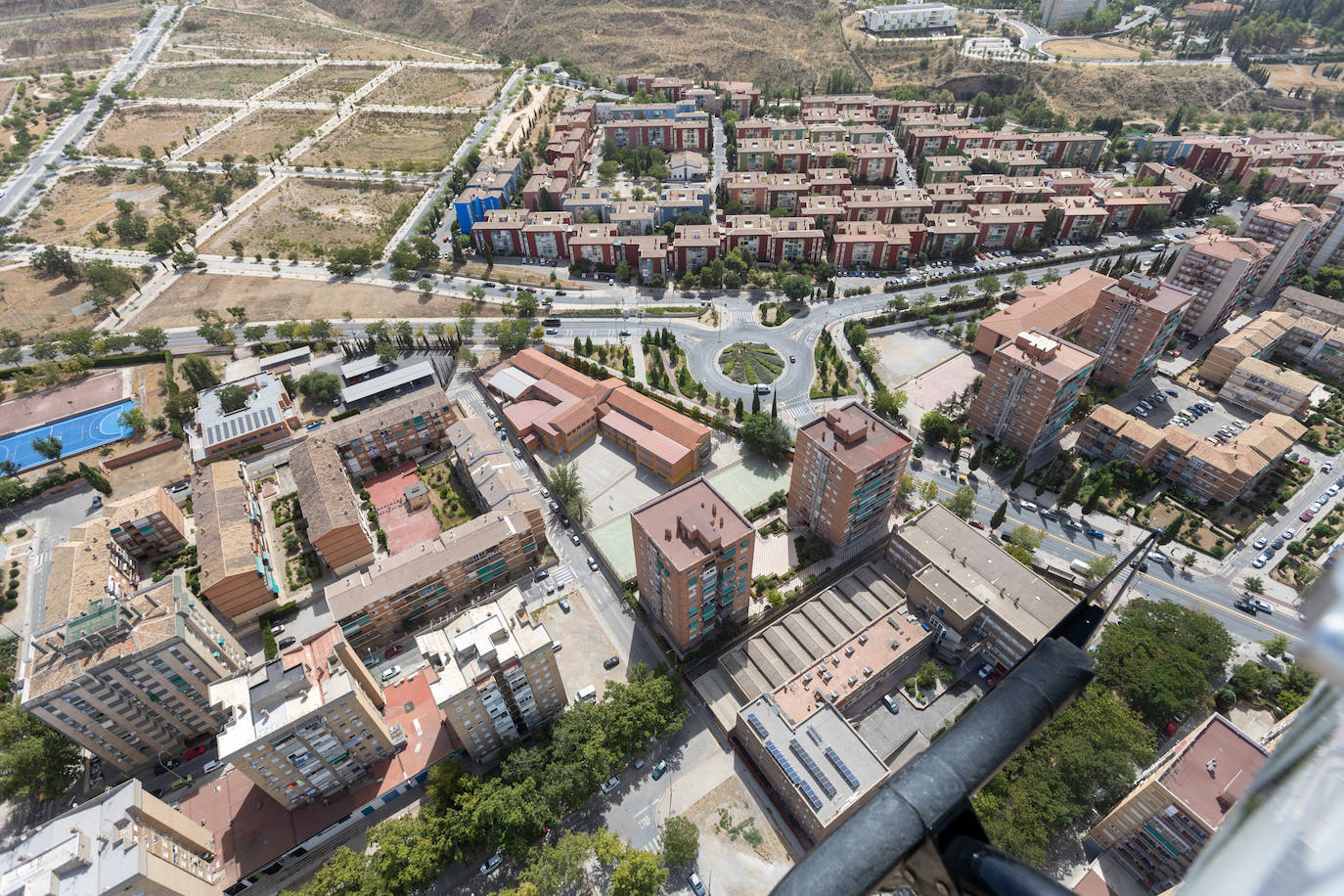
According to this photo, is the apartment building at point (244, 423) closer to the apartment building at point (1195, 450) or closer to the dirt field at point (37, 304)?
the dirt field at point (37, 304)

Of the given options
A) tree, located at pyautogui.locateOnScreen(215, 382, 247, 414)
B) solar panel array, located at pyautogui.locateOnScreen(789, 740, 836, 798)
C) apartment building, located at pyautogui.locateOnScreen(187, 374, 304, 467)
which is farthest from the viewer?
tree, located at pyautogui.locateOnScreen(215, 382, 247, 414)

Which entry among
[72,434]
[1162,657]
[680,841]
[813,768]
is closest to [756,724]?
[813,768]

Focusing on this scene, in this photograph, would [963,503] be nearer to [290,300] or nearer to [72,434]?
[290,300]

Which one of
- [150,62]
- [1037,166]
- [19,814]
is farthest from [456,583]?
[150,62]

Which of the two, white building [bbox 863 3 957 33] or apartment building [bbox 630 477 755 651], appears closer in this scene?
apartment building [bbox 630 477 755 651]

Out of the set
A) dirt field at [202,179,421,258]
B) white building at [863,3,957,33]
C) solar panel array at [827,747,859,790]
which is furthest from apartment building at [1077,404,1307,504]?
white building at [863,3,957,33]

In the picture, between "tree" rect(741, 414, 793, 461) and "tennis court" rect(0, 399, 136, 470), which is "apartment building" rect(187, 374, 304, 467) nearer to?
Result: "tennis court" rect(0, 399, 136, 470)
